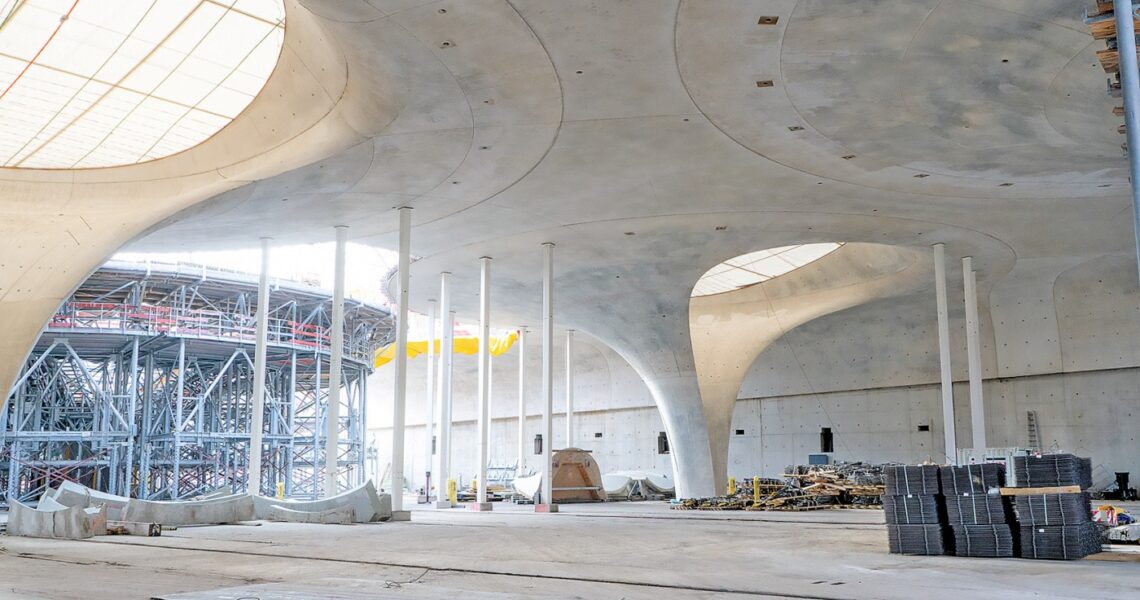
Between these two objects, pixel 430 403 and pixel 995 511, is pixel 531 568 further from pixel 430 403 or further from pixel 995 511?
pixel 430 403

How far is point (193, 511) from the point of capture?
20844 millimetres

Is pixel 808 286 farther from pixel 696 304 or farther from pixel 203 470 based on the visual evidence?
pixel 203 470

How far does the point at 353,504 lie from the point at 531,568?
39.5 ft

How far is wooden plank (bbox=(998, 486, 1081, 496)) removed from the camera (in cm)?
1248

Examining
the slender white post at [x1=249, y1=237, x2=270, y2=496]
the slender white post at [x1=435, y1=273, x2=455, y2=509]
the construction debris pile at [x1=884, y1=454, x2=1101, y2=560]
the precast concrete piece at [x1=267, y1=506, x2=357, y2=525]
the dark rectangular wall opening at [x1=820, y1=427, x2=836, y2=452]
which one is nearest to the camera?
the construction debris pile at [x1=884, y1=454, x2=1101, y2=560]

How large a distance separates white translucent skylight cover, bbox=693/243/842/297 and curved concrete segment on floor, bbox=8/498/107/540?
22371 mm

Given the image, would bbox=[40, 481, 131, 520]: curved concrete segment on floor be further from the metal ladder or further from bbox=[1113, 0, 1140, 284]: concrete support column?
the metal ladder

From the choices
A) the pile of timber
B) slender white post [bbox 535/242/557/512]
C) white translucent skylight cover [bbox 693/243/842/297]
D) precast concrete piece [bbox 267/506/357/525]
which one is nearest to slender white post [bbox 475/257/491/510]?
slender white post [bbox 535/242/557/512]

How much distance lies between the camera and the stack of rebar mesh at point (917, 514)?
13242mm

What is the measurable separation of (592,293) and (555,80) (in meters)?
19.0

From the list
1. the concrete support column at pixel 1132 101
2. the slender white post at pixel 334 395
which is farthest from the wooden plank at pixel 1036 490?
the slender white post at pixel 334 395

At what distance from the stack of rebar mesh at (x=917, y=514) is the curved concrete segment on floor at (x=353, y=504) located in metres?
12.9

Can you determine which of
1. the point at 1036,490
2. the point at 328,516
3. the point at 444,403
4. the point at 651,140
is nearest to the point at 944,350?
the point at 651,140

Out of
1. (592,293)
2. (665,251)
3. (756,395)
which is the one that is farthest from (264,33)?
(756,395)
